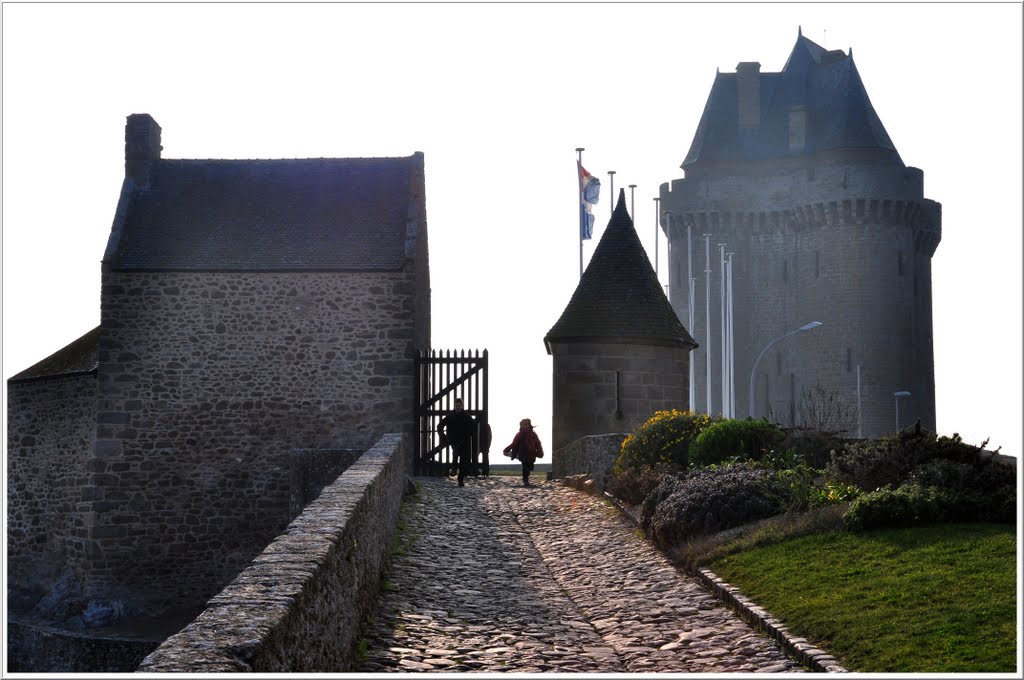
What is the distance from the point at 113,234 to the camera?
25.0m

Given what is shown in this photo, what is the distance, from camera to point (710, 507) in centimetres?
1275

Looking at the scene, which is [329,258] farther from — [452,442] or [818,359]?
[818,359]

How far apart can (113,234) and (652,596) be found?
57.1 feet

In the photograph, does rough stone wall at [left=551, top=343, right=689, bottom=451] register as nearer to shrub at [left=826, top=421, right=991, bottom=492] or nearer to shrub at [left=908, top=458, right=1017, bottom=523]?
shrub at [left=826, top=421, right=991, bottom=492]

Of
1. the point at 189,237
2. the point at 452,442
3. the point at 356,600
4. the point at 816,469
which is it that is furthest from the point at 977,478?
the point at 189,237

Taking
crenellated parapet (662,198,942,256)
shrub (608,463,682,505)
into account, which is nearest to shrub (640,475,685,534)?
shrub (608,463,682,505)

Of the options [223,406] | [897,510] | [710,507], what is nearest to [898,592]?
[897,510]

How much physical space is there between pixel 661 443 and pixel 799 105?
39.6 meters

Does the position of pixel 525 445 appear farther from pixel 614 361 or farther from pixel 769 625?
pixel 769 625

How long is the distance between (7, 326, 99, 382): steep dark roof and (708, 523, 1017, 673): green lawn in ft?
54.6

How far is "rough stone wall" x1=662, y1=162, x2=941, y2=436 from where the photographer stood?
5072 centimetres

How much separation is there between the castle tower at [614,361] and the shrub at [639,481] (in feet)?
21.7

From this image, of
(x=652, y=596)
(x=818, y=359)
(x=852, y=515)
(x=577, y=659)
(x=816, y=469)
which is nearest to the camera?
(x=577, y=659)

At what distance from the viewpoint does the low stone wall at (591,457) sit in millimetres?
17781
